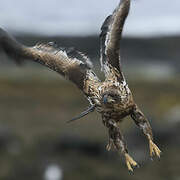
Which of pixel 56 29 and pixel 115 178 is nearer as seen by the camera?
pixel 115 178

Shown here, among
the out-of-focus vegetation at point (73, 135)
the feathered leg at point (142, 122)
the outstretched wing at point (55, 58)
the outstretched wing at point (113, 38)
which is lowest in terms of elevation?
the out-of-focus vegetation at point (73, 135)

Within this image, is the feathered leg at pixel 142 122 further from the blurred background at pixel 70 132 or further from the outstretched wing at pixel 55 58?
the blurred background at pixel 70 132

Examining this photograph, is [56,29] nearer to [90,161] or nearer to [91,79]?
[90,161]

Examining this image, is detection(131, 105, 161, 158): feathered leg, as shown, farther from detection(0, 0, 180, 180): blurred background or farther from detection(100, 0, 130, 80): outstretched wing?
detection(0, 0, 180, 180): blurred background

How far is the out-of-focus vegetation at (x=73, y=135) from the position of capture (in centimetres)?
4922

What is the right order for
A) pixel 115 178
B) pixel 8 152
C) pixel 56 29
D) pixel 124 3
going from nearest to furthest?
pixel 124 3
pixel 115 178
pixel 8 152
pixel 56 29

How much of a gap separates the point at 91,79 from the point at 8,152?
122 feet

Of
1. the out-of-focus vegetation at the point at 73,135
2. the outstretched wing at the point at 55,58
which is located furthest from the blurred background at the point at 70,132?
the outstretched wing at the point at 55,58

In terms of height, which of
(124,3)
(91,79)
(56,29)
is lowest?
(56,29)

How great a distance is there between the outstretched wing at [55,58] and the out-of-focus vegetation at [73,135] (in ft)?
97.6

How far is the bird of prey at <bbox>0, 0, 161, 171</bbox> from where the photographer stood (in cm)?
1483

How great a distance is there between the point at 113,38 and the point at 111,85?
78 centimetres

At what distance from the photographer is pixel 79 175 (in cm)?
4819

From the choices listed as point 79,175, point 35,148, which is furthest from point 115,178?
point 35,148
